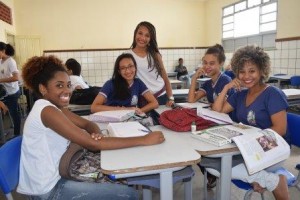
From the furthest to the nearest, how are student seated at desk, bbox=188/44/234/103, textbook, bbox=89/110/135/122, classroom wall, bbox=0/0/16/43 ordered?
1. classroom wall, bbox=0/0/16/43
2. student seated at desk, bbox=188/44/234/103
3. textbook, bbox=89/110/135/122

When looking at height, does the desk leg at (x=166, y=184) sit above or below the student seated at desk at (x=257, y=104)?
below

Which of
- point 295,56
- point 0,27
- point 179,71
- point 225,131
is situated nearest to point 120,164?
point 225,131

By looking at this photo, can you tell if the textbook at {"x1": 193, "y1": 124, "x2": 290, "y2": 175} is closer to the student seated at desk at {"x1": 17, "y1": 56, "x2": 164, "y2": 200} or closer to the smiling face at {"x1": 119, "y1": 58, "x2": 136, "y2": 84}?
the student seated at desk at {"x1": 17, "y1": 56, "x2": 164, "y2": 200}

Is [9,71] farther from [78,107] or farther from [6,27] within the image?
[6,27]

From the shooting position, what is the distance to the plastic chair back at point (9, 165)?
105 cm

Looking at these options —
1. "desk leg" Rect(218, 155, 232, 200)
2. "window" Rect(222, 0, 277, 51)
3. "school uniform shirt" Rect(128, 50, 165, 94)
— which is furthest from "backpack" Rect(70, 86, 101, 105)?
"window" Rect(222, 0, 277, 51)

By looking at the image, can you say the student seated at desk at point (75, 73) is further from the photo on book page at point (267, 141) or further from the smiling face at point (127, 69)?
the photo on book page at point (267, 141)

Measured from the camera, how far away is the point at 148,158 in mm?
1093

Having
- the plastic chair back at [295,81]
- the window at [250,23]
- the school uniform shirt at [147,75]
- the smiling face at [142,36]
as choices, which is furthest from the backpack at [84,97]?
the window at [250,23]

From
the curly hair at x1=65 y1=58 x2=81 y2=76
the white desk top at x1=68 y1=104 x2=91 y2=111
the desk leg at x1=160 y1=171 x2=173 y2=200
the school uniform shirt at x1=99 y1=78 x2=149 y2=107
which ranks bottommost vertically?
the desk leg at x1=160 y1=171 x2=173 y2=200

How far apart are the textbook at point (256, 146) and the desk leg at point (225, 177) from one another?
0.28 ft

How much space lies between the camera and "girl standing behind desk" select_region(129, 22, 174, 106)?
2436 millimetres

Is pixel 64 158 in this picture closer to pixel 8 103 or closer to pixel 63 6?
pixel 8 103

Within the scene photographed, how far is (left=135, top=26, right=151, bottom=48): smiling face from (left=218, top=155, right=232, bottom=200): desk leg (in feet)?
4.94
